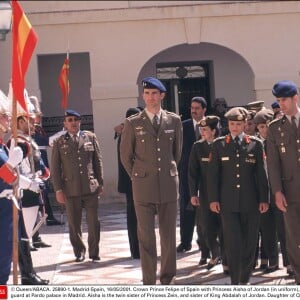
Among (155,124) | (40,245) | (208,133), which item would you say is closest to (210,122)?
(208,133)

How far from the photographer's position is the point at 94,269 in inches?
376

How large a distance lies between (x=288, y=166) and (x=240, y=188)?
1.79ft

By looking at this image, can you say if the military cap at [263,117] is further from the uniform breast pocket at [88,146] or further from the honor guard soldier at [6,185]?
the honor guard soldier at [6,185]

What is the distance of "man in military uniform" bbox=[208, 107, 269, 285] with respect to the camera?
26.1 feet

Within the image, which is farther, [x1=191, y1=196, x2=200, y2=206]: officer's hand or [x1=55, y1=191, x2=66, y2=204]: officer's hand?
[x1=55, y1=191, x2=66, y2=204]: officer's hand

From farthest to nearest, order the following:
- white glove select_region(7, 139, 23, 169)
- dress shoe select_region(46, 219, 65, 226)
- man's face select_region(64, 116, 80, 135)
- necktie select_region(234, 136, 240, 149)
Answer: dress shoe select_region(46, 219, 65, 226)
man's face select_region(64, 116, 80, 135)
necktie select_region(234, 136, 240, 149)
white glove select_region(7, 139, 23, 169)

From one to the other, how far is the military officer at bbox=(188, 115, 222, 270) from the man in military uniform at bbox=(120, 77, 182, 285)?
1226 mm

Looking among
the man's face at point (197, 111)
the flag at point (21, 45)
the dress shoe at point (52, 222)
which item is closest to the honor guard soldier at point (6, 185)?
the flag at point (21, 45)

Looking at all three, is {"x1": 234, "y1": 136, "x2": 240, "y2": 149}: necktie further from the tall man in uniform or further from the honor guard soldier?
the tall man in uniform

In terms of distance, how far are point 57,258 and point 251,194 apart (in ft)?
11.3

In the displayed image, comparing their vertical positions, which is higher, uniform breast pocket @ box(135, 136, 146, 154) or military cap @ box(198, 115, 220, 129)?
military cap @ box(198, 115, 220, 129)

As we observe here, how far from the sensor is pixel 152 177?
7.88 meters

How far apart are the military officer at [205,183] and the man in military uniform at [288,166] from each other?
1566 mm

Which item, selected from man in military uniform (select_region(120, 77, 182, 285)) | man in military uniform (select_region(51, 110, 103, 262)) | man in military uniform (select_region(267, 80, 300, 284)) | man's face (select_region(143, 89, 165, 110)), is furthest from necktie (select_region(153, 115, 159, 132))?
man in military uniform (select_region(51, 110, 103, 262))
